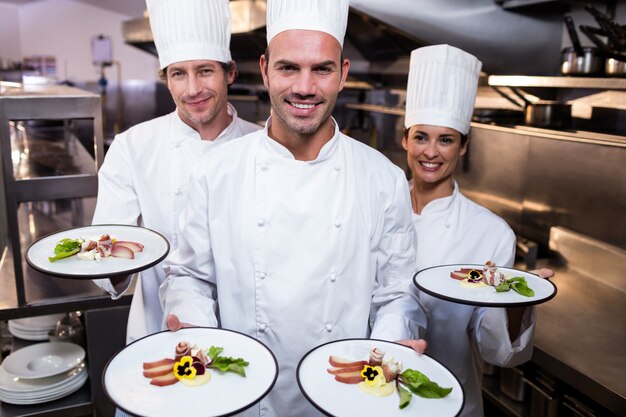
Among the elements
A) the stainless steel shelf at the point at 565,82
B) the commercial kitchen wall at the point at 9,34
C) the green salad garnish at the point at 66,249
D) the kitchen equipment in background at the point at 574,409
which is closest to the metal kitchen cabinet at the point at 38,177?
the green salad garnish at the point at 66,249

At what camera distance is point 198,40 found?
194 cm

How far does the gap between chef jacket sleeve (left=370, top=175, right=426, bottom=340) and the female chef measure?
9.8 inches

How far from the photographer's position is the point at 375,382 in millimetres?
1169

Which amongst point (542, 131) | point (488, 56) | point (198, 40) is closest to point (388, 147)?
point (488, 56)

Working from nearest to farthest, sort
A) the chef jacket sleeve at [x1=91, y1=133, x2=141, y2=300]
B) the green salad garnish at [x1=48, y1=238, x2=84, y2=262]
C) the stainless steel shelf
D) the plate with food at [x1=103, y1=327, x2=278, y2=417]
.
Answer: the plate with food at [x1=103, y1=327, x2=278, y2=417], the green salad garnish at [x1=48, y1=238, x2=84, y2=262], the chef jacket sleeve at [x1=91, y1=133, x2=141, y2=300], the stainless steel shelf

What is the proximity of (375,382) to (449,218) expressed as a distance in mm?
831

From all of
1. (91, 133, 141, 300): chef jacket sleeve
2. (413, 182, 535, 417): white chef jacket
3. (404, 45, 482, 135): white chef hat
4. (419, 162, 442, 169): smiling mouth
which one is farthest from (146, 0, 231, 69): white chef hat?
(413, 182, 535, 417): white chef jacket

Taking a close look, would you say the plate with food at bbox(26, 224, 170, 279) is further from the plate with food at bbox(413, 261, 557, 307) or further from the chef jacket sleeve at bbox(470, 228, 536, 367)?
the chef jacket sleeve at bbox(470, 228, 536, 367)

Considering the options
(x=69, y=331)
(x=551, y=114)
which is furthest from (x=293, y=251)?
(x=551, y=114)

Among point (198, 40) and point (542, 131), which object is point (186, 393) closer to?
point (198, 40)

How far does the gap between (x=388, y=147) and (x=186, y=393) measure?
3.55 metres

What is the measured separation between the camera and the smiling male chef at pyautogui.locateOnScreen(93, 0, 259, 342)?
1933 mm

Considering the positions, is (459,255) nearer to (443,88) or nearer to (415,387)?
(443,88)

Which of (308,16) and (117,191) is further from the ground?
(308,16)
